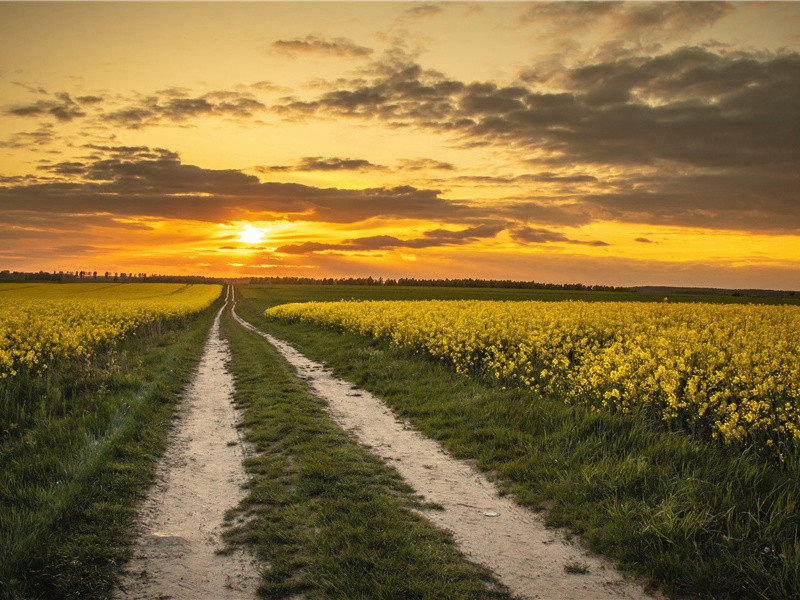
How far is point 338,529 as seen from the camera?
5.47 metres

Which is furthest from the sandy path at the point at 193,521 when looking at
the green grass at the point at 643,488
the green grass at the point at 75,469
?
the green grass at the point at 643,488

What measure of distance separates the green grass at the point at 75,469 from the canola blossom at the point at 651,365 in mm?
7372

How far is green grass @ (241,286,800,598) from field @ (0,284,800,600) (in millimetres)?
24

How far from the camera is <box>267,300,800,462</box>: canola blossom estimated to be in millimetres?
7816

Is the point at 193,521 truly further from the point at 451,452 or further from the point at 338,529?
the point at 451,452

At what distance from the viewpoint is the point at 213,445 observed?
861cm

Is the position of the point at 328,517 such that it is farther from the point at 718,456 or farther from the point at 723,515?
the point at 718,456

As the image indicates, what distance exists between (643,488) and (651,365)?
437 cm

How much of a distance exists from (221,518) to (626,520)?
441cm

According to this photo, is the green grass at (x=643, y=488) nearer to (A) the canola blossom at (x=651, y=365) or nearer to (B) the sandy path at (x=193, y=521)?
(A) the canola blossom at (x=651, y=365)

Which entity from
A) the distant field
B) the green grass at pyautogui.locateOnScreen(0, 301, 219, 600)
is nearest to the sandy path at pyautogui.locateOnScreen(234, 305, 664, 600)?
the green grass at pyautogui.locateOnScreen(0, 301, 219, 600)

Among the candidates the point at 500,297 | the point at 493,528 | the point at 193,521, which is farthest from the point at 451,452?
the point at 500,297

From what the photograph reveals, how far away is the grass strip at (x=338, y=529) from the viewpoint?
452cm

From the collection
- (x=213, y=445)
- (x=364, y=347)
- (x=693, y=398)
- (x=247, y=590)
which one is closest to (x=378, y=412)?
(x=213, y=445)
